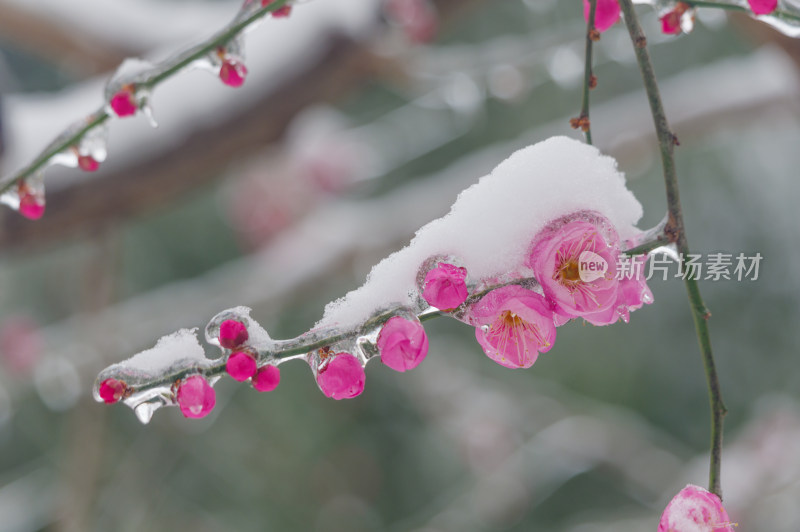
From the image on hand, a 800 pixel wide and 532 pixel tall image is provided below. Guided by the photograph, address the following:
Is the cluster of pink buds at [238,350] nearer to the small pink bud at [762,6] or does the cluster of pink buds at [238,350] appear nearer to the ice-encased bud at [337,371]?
the ice-encased bud at [337,371]

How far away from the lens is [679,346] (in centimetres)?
370

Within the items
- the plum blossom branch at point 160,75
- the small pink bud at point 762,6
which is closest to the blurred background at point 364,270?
the plum blossom branch at point 160,75

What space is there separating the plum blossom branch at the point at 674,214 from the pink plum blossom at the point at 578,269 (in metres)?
0.04

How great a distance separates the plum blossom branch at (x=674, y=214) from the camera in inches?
15.1

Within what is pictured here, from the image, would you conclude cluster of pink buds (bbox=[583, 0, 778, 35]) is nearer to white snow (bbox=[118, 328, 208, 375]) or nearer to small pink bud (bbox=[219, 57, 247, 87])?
small pink bud (bbox=[219, 57, 247, 87])

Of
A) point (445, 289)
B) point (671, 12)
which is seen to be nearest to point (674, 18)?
point (671, 12)

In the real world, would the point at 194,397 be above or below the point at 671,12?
below

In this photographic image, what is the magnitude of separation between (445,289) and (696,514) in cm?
20

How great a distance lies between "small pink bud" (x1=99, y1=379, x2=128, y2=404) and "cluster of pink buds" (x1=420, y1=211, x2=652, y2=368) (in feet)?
0.60

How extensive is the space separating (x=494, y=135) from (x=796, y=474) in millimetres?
2336

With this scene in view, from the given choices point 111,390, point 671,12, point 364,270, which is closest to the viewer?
point 111,390

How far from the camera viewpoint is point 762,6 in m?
0.44

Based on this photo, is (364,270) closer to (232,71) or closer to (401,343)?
(232,71)

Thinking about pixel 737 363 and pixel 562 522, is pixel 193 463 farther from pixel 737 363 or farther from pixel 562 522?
pixel 737 363
